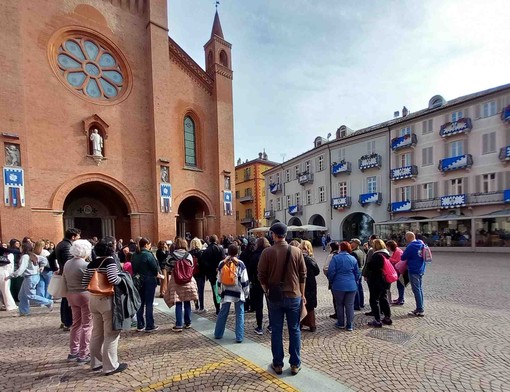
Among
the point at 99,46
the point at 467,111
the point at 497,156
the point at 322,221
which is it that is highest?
the point at 99,46

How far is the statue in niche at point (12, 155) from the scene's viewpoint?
47.0 ft

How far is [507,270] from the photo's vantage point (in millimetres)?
12195

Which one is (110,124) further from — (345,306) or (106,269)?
(345,306)

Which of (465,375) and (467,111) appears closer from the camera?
(465,375)

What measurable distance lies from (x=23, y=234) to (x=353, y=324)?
16177 millimetres

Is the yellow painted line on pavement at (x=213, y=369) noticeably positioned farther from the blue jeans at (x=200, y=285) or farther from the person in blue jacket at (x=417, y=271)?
the person in blue jacket at (x=417, y=271)

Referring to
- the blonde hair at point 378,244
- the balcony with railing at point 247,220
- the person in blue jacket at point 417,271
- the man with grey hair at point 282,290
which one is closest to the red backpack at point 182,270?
the man with grey hair at point 282,290

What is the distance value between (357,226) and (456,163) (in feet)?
36.7

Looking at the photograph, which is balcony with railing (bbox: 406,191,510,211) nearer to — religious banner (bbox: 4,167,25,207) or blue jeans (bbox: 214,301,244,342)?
blue jeans (bbox: 214,301,244,342)

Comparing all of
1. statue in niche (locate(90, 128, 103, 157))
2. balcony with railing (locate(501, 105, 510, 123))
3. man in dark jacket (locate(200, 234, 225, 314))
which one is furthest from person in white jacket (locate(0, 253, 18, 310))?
balcony with railing (locate(501, 105, 510, 123))

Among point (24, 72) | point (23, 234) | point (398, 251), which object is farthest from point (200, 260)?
point (24, 72)

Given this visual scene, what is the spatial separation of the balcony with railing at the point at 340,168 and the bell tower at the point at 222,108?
1287 centimetres

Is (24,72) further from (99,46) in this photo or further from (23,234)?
(23,234)

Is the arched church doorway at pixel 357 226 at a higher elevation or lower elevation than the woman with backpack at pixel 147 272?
lower
